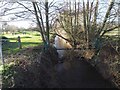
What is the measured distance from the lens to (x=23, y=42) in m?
2.01

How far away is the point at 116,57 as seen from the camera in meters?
2.08

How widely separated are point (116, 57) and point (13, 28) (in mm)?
1071

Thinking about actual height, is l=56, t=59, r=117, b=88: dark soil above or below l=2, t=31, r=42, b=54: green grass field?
below

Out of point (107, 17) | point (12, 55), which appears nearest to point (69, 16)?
point (107, 17)

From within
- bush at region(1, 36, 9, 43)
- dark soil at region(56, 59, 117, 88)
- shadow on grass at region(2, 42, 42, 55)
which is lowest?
dark soil at region(56, 59, 117, 88)

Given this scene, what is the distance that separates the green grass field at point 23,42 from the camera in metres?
1.98

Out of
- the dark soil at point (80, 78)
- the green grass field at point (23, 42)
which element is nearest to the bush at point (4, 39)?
the green grass field at point (23, 42)

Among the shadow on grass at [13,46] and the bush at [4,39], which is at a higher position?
the bush at [4,39]

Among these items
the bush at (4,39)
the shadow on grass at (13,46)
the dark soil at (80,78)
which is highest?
the bush at (4,39)

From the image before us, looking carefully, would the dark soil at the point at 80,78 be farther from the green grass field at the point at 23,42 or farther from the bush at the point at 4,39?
the bush at the point at 4,39

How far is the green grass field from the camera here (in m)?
1.98

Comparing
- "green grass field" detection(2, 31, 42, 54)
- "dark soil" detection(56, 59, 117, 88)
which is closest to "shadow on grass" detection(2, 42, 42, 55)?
"green grass field" detection(2, 31, 42, 54)

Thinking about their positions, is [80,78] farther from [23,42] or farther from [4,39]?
[4,39]

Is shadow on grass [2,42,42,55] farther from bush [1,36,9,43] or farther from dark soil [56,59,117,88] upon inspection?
dark soil [56,59,117,88]
